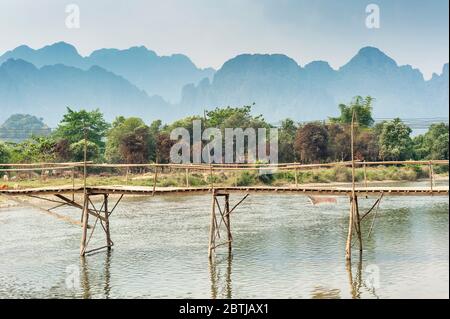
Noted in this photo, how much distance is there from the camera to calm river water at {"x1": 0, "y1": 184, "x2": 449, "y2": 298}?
18062 mm

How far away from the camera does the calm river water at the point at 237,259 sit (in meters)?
18.1

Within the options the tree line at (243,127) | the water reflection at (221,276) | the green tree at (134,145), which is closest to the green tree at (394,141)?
the tree line at (243,127)

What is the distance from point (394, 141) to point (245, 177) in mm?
20390

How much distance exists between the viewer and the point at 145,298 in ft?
57.2

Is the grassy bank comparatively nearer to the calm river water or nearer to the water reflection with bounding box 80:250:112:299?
the calm river water

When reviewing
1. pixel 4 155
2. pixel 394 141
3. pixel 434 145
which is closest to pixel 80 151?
pixel 4 155

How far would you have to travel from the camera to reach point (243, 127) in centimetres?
6881

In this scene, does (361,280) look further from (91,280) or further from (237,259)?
(91,280)

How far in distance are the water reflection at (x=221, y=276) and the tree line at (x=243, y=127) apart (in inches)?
1401

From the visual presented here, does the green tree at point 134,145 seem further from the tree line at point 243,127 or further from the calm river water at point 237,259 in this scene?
the calm river water at point 237,259

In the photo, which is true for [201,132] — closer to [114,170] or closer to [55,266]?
[114,170]

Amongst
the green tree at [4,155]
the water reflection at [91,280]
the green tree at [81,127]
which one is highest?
the green tree at [81,127]

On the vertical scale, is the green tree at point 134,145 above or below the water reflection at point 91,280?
above
